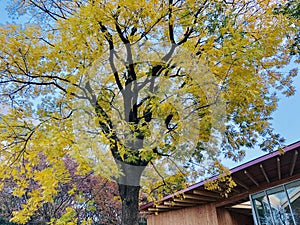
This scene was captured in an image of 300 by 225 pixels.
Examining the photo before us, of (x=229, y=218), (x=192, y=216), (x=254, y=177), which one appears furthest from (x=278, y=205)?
(x=192, y=216)

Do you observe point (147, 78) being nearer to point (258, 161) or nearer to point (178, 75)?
point (178, 75)

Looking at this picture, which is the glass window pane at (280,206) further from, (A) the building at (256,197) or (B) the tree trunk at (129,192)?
(B) the tree trunk at (129,192)

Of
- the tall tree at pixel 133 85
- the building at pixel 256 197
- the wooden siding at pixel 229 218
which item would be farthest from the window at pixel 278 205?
the tall tree at pixel 133 85

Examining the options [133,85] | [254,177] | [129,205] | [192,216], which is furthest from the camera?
[192,216]

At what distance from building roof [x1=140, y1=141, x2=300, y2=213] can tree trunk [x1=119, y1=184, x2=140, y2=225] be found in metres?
1.00

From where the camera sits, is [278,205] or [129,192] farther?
[278,205]

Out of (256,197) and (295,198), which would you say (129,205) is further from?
(256,197)

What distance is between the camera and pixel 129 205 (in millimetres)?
4035

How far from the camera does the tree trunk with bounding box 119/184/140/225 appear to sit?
397 centimetres

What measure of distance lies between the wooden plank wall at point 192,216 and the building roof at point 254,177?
0.28m

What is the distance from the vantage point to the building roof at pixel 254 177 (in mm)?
5594

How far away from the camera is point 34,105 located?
4633 mm

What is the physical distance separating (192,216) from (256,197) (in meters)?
2.60

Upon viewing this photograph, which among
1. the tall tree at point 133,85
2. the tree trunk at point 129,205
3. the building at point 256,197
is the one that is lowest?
the tree trunk at point 129,205
